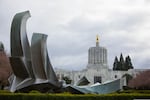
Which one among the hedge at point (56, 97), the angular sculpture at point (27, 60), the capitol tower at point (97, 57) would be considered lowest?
the hedge at point (56, 97)

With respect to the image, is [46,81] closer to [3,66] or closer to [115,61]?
[3,66]

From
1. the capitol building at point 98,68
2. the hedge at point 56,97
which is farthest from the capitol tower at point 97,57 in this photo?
the hedge at point 56,97

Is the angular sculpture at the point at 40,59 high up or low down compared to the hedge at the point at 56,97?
up

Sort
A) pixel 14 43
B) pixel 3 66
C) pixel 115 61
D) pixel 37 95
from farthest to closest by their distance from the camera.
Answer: pixel 115 61
pixel 3 66
pixel 14 43
pixel 37 95

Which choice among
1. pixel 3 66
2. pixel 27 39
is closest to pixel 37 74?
pixel 27 39

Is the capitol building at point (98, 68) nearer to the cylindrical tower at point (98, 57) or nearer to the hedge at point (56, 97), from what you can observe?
the cylindrical tower at point (98, 57)

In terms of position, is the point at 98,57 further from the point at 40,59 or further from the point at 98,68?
the point at 40,59

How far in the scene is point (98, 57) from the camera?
132500 millimetres

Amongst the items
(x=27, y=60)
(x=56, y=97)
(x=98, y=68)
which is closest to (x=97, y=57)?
(x=98, y=68)

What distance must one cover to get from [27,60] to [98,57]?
3977 inches

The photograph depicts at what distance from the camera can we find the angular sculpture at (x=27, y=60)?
31578 mm

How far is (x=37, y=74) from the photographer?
3244 centimetres

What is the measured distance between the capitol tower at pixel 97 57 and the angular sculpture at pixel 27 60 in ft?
325

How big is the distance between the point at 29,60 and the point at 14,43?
2.19 meters
